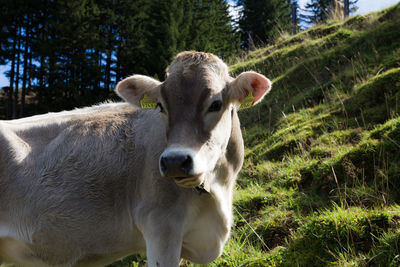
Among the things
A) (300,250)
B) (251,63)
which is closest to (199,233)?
(300,250)

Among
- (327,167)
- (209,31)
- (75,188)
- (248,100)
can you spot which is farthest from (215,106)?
(209,31)

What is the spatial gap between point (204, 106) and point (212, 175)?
76 centimetres

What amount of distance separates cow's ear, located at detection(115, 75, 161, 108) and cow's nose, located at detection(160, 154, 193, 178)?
42.6 inches

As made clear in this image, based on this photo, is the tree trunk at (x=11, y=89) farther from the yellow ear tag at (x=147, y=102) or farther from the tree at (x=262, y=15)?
the tree at (x=262, y=15)

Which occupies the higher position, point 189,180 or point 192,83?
point 192,83

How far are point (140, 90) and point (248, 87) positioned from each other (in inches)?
42.6

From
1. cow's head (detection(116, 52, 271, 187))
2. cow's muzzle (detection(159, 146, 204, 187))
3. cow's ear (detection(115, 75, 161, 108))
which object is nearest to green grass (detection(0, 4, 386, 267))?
cow's head (detection(116, 52, 271, 187))

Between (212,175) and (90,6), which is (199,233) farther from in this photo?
(90,6)

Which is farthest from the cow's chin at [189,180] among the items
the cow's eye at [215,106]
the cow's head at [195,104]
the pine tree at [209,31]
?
the pine tree at [209,31]

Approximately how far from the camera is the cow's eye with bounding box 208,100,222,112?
8.90 feet

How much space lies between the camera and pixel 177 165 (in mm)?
2244

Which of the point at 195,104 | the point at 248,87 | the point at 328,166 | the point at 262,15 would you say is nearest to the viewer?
the point at 195,104

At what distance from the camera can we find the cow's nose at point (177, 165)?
225cm

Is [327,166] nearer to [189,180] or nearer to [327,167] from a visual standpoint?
[327,167]
